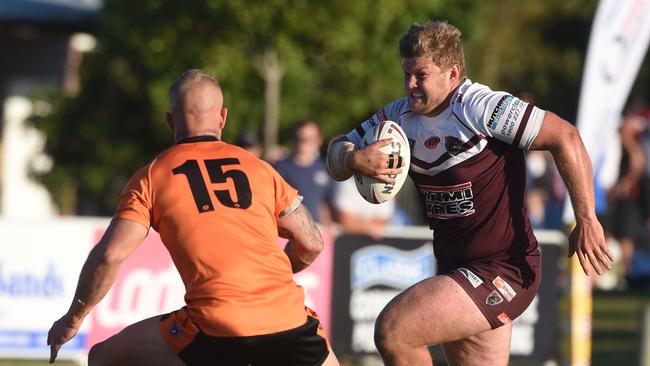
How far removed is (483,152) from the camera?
625 centimetres

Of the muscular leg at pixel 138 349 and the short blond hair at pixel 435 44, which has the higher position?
the short blond hair at pixel 435 44

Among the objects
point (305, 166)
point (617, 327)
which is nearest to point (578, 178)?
point (305, 166)

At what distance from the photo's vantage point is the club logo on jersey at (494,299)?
6246 millimetres

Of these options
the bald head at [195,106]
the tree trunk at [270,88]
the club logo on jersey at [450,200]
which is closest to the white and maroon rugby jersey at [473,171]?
the club logo on jersey at [450,200]

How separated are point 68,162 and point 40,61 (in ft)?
19.0

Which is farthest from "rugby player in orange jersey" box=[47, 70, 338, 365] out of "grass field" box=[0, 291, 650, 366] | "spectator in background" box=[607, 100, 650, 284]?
"spectator in background" box=[607, 100, 650, 284]

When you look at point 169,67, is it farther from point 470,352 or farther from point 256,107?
point 470,352

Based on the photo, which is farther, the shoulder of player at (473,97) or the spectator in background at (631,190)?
the spectator in background at (631,190)

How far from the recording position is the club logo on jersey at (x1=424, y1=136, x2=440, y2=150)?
20.5 ft

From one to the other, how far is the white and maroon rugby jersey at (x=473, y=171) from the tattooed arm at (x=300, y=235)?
51cm

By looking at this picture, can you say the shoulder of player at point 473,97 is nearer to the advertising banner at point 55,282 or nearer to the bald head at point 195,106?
the bald head at point 195,106

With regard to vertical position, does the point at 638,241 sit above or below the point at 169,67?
below

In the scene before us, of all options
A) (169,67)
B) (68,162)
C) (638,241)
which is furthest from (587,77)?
(68,162)

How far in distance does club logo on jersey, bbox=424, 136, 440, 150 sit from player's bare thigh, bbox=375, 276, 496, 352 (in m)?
0.65
